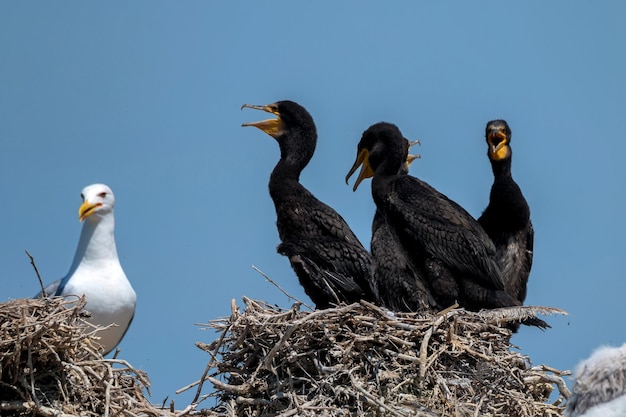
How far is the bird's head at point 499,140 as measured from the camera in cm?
979

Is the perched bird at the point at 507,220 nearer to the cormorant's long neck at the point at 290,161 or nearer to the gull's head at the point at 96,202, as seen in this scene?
the cormorant's long neck at the point at 290,161

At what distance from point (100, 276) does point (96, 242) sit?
34 centimetres

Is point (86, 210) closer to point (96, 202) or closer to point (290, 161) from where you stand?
point (96, 202)

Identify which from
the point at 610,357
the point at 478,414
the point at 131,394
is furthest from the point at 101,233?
the point at 610,357

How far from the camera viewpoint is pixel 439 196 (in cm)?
908

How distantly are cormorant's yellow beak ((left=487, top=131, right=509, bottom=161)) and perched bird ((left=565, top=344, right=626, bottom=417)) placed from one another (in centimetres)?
597

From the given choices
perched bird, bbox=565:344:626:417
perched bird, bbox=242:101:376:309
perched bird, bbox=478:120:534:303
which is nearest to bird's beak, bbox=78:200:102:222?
perched bird, bbox=242:101:376:309

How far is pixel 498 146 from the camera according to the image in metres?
9.80

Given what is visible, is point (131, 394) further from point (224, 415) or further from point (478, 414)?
point (478, 414)

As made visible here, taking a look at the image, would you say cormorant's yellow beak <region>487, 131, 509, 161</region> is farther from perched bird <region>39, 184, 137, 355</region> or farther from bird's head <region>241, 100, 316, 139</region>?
perched bird <region>39, 184, 137, 355</region>

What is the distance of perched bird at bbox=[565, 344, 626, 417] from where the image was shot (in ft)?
12.1

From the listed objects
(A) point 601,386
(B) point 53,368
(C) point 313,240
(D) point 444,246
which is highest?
(C) point 313,240

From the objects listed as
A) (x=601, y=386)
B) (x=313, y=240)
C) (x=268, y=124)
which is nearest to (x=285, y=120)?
(x=268, y=124)

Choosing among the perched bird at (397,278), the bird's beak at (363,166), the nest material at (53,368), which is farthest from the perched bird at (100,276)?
the bird's beak at (363,166)
